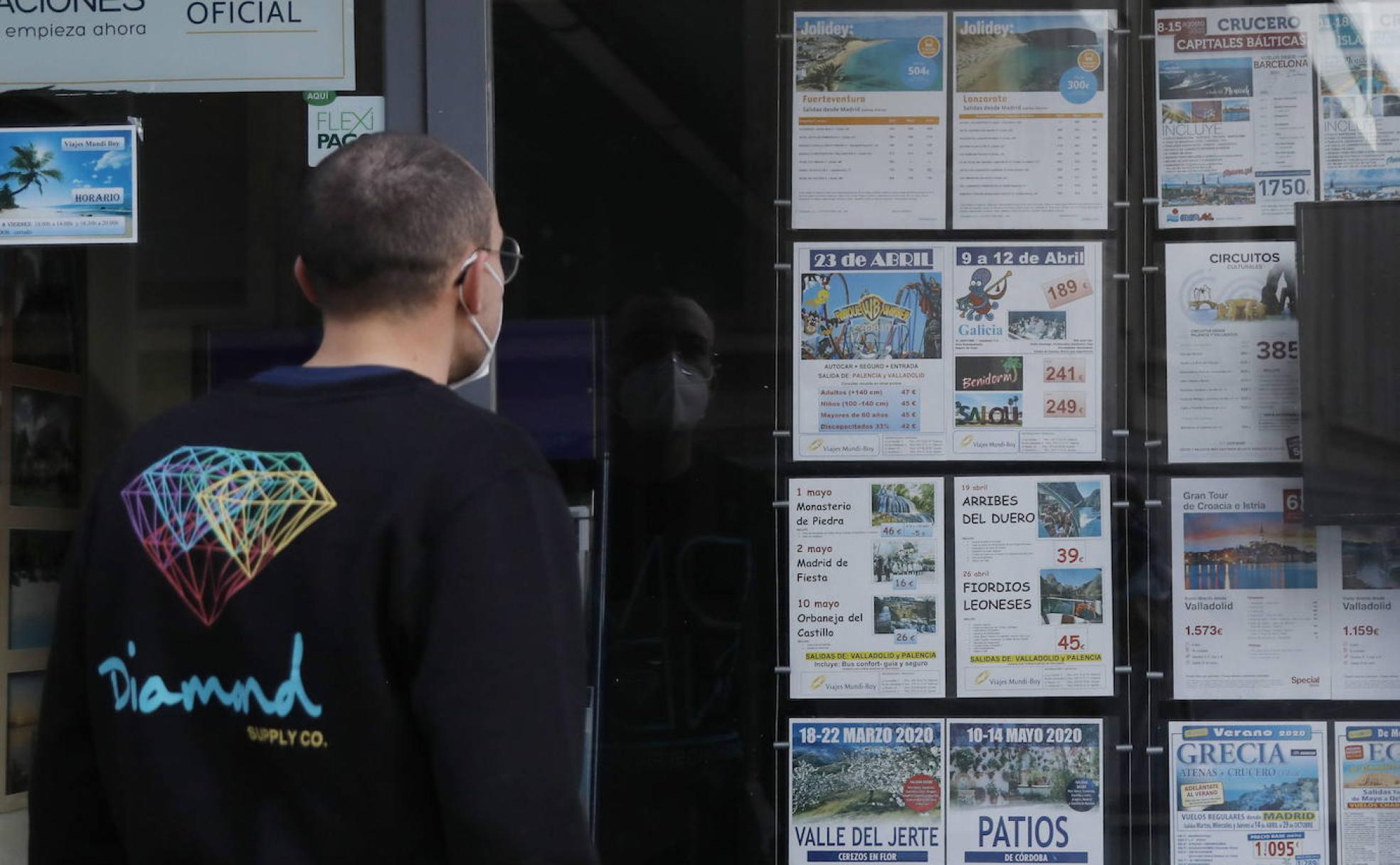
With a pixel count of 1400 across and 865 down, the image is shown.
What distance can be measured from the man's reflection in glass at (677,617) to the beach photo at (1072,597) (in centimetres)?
64

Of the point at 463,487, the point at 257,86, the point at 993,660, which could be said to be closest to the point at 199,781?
the point at 463,487

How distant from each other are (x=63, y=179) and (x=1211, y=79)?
2575 mm

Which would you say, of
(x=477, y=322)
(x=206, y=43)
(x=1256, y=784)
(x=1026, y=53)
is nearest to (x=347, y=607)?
(x=477, y=322)

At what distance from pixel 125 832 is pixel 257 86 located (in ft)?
6.38

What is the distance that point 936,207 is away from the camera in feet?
11.3

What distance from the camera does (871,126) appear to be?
3.45 meters

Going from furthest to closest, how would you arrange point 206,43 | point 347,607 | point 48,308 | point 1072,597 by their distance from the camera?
point 1072,597, point 48,308, point 206,43, point 347,607

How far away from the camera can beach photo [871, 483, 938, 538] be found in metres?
3.45

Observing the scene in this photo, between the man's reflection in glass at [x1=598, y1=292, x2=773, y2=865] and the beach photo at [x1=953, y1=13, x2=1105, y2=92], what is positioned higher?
the beach photo at [x1=953, y1=13, x2=1105, y2=92]

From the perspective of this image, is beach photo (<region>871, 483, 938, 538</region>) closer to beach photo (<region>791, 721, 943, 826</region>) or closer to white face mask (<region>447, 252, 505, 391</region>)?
beach photo (<region>791, 721, 943, 826</region>)

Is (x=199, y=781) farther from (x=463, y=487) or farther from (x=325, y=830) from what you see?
(x=463, y=487)

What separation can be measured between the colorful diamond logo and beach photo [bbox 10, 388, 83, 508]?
195 cm

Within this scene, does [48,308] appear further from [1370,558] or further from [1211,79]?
[1370,558]

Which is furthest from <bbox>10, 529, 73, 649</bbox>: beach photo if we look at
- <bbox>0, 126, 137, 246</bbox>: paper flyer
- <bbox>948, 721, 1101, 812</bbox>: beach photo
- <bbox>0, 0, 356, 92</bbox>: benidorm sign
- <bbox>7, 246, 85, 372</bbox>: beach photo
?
<bbox>948, 721, 1101, 812</bbox>: beach photo
